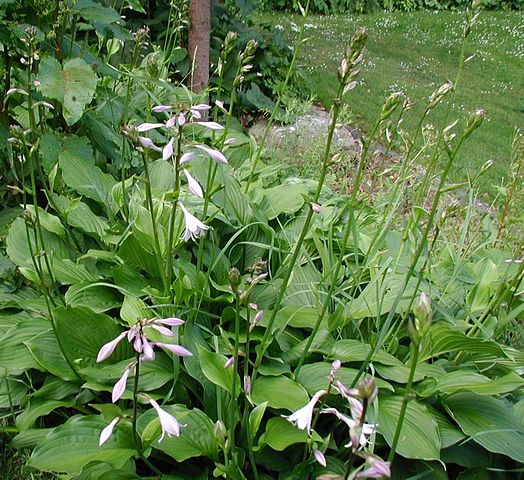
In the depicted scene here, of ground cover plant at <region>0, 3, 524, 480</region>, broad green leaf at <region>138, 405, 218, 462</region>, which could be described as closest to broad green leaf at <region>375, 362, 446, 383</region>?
ground cover plant at <region>0, 3, 524, 480</region>

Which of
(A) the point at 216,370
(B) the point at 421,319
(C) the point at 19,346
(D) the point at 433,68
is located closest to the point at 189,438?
(A) the point at 216,370

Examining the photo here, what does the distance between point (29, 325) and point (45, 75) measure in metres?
1.08

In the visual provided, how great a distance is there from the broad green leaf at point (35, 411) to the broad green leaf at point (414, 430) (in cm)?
105

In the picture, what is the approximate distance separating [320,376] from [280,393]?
0.61 ft

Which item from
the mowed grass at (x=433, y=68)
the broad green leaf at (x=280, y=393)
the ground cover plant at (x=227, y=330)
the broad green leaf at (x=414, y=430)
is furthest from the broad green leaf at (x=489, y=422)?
the mowed grass at (x=433, y=68)

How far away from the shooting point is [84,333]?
2207mm

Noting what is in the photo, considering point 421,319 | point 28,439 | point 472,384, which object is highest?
point 421,319

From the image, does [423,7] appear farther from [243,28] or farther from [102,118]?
[102,118]

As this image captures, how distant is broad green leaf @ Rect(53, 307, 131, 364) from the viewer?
2170 mm

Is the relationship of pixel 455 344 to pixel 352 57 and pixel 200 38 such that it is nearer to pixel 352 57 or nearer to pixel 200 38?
pixel 352 57

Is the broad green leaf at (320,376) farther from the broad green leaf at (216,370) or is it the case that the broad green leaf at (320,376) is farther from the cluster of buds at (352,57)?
the cluster of buds at (352,57)

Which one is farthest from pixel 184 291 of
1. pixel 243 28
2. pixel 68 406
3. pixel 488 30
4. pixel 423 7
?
pixel 423 7

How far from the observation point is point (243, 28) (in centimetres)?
626

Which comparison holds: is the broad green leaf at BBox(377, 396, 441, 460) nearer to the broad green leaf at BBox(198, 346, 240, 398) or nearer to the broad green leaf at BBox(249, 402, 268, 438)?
the broad green leaf at BBox(249, 402, 268, 438)
